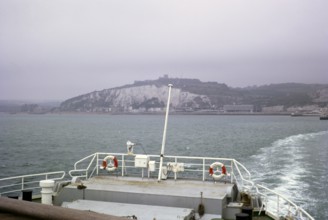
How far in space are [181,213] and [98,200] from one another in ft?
10.4

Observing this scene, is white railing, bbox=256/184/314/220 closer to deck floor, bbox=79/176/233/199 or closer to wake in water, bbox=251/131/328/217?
deck floor, bbox=79/176/233/199

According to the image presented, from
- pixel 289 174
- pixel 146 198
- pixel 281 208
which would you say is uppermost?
pixel 146 198

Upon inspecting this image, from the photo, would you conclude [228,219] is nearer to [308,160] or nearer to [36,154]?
[308,160]

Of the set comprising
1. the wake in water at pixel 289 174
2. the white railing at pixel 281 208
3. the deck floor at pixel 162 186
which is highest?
the deck floor at pixel 162 186

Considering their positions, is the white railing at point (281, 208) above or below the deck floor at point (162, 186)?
below

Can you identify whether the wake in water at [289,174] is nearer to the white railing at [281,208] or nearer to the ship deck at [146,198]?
the white railing at [281,208]

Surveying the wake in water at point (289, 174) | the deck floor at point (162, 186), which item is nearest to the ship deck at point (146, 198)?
the deck floor at point (162, 186)

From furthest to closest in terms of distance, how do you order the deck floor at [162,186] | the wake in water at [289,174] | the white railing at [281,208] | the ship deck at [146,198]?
the wake in water at [289,174] → the deck floor at [162,186] → the ship deck at [146,198] → the white railing at [281,208]

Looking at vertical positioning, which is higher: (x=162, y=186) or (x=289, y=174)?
(x=162, y=186)

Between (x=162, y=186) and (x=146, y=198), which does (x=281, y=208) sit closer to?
(x=162, y=186)

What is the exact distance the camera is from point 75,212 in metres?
2.01

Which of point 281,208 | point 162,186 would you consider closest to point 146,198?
point 162,186

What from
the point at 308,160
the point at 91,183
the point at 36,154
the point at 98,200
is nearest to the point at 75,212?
the point at 98,200

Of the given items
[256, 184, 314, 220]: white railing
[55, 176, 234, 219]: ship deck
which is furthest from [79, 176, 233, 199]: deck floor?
[256, 184, 314, 220]: white railing
